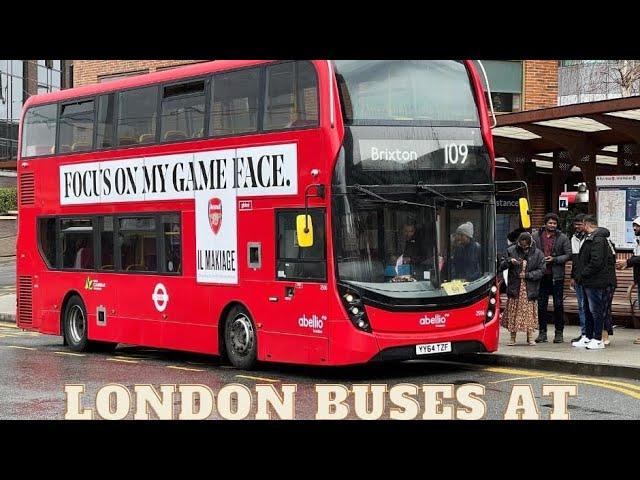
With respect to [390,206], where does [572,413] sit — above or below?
below

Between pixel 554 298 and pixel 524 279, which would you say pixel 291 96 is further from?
pixel 554 298

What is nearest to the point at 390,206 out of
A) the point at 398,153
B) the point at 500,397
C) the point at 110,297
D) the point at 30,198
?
the point at 398,153

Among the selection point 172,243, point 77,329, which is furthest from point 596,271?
point 77,329

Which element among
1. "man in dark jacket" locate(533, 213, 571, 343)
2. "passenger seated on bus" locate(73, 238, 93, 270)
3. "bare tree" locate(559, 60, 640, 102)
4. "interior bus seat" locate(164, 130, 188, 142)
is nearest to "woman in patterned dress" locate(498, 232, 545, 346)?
"man in dark jacket" locate(533, 213, 571, 343)

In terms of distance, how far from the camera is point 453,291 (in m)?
13.7

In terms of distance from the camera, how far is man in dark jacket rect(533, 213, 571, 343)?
629 inches

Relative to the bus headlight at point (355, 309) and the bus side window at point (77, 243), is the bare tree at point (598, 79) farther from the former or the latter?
the bus headlight at point (355, 309)

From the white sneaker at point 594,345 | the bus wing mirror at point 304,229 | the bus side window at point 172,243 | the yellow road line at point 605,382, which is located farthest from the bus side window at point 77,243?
the yellow road line at point 605,382

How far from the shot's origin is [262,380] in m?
13.8

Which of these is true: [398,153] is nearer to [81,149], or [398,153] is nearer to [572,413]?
[572,413]

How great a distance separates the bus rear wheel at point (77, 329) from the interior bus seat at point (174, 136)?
3.62 metres

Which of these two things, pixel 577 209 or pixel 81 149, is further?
pixel 577 209

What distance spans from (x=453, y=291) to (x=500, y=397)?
217 cm

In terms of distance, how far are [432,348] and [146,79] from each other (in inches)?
227
